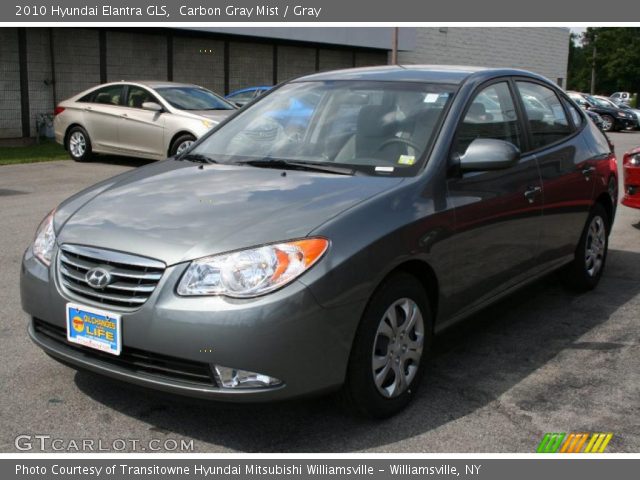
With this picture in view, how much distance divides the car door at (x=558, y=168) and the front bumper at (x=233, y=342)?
219 centimetres

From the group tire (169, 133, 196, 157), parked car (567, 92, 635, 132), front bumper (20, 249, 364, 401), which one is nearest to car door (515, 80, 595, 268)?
front bumper (20, 249, 364, 401)

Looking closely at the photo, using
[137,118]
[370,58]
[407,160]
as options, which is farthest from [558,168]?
[370,58]

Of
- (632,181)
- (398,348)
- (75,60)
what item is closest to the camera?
(398,348)

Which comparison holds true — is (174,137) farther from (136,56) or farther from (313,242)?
(313,242)

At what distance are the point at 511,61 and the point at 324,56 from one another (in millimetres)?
16741

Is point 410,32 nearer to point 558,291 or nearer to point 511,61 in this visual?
point 511,61

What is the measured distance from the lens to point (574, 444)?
3443 millimetres

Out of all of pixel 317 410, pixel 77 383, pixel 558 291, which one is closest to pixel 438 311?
pixel 317 410

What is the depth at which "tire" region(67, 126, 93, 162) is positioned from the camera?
46.1 ft

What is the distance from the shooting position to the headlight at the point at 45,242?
3.60 metres

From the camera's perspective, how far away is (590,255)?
5887mm

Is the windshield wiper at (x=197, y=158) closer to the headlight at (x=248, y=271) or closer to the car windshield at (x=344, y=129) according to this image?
the car windshield at (x=344, y=129)

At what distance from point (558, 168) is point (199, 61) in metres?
19.0

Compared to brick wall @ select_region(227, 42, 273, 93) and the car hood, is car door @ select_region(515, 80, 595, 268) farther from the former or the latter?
brick wall @ select_region(227, 42, 273, 93)
